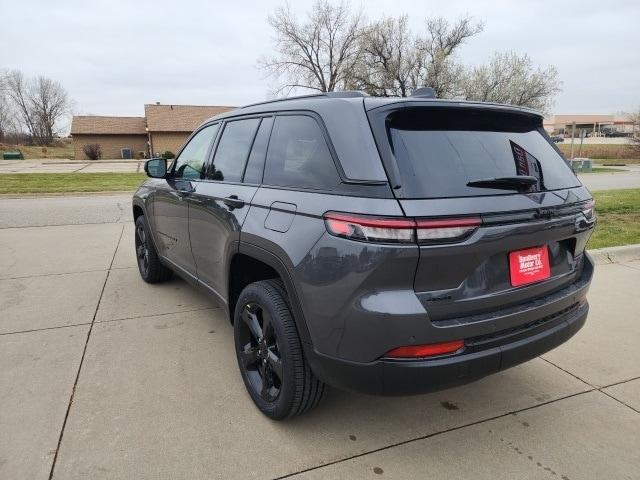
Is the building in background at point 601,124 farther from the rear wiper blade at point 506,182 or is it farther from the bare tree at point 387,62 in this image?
the rear wiper blade at point 506,182

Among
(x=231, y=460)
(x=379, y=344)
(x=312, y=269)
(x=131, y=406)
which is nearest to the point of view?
(x=379, y=344)

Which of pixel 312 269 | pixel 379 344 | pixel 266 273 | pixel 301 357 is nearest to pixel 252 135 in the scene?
pixel 266 273

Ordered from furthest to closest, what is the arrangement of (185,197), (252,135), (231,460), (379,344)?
(185,197), (252,135), (231,460), (379,344)

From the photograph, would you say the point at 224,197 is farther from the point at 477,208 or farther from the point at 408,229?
the point at 477,208

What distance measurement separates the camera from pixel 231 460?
233 centimetres

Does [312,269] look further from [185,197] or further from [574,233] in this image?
[185,197]

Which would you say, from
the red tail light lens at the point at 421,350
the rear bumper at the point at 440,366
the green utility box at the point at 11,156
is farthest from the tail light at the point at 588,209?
the green utility box at the point at 11,156

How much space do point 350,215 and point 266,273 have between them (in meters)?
1.01

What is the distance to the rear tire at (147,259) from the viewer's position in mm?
4914

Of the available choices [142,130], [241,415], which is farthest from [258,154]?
[142,130]

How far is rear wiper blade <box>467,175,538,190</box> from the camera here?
213 centimetres

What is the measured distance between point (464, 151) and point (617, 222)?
730cm

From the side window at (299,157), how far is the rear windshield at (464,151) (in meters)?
0.36

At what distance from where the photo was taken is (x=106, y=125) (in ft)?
161
